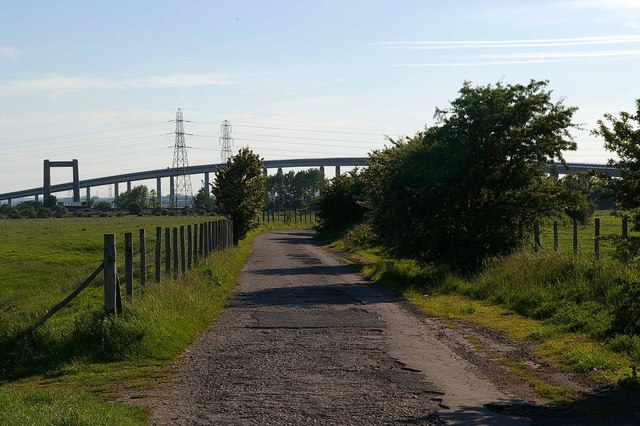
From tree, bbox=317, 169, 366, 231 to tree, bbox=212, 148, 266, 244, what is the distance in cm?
951

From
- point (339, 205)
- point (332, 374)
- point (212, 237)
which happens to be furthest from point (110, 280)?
point (339, 205)

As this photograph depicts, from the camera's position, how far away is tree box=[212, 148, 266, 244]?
159 ft

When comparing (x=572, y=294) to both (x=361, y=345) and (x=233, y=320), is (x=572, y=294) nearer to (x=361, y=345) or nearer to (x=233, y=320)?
(x=361, y=345)

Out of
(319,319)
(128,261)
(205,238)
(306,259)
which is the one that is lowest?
(306,259)

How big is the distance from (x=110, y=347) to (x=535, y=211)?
48.8ft

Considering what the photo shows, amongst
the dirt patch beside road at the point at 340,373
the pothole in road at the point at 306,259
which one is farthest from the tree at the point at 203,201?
the dirt patch beside road at the point at 340,373

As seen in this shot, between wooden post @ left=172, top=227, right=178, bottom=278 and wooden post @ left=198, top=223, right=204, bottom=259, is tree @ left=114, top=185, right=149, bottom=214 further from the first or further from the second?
wooden post @ left=172, top=227, right=178, bottom=278

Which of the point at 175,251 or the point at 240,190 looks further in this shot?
the point at 240,190

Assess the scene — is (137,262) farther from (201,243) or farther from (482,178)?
(482,178)

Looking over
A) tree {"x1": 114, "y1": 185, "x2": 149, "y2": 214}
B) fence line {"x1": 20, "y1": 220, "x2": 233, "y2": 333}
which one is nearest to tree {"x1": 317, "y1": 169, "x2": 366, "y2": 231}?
fence line {"x1": 20, "y1": 220, "x2": 233, "y2": 333}

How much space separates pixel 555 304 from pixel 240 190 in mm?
A: 34593

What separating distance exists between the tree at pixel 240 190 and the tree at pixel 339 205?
951 cm

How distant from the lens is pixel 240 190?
48688 mm

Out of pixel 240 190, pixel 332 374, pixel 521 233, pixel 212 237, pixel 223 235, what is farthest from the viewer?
pixel 240 190
